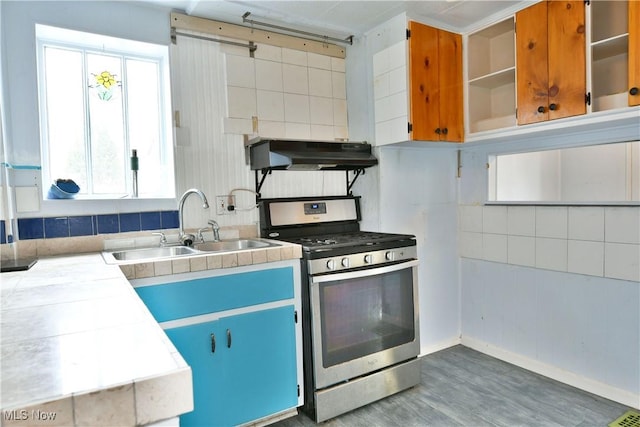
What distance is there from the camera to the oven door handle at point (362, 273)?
2076mm

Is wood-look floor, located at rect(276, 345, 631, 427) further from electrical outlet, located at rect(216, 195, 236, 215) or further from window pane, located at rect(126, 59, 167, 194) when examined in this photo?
window pane, located at rect(126, 59, 167, 194)

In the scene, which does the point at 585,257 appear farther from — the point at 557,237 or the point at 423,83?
the point at 423,83

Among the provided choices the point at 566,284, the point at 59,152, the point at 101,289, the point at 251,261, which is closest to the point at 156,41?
the point at 59,152

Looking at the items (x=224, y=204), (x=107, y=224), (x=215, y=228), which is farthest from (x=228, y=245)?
(x=107, y=224)

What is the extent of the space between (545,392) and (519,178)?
1402mm

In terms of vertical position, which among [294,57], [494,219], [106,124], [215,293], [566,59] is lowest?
[215,293]

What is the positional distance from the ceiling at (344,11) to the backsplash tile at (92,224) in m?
1.25

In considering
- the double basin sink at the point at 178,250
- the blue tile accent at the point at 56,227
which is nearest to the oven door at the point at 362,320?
the double basin sink at the point at 178,250

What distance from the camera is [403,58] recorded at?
7.96 feet

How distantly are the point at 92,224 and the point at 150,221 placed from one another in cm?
30

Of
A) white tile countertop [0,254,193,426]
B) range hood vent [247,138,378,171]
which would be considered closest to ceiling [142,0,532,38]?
range hood vent [247,138,378,171]

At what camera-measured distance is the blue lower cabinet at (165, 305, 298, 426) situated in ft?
5.95

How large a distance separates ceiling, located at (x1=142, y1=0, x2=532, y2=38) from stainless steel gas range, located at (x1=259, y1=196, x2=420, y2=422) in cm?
120

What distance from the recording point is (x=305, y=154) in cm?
234
